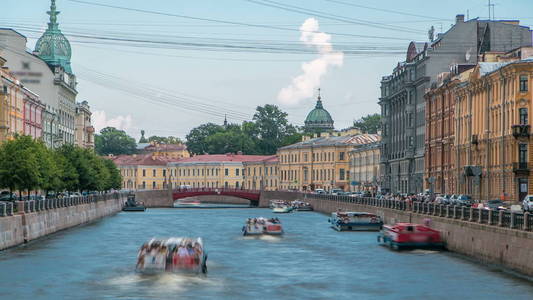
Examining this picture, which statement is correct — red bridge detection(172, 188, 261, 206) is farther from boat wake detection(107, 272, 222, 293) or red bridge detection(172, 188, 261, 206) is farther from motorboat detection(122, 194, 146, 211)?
boat wake detection(107, 272, 222, 293)

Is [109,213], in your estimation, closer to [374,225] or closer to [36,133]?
[36,133]

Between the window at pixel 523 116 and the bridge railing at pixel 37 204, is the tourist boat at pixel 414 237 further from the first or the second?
the window at pixel 523 116

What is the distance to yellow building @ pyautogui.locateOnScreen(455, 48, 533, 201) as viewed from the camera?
8925cm

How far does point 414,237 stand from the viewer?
66750 millimetres

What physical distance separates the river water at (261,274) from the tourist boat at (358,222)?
12.0 meters

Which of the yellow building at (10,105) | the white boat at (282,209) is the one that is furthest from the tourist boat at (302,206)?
the yellow building at (10,105)

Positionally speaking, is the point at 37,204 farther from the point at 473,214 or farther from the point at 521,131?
the point at 521,131

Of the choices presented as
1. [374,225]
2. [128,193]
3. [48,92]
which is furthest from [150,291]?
[128,193]

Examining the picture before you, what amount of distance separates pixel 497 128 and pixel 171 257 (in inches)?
1948

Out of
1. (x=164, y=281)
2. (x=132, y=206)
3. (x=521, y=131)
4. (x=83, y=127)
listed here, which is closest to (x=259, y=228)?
(x=521, y=131)

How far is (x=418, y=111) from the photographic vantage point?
137 meters

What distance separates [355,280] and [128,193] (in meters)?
116

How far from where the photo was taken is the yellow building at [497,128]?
293 ft

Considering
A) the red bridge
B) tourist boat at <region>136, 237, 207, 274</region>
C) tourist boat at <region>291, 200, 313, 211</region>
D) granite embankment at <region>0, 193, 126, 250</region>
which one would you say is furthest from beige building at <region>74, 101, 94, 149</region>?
tourist boat at <region>136, 237, 207, 274</region>
